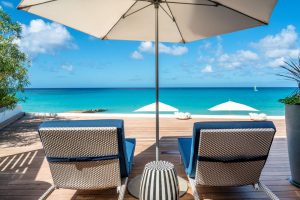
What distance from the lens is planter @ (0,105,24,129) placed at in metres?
6.25

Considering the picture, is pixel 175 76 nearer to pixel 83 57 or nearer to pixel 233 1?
pixel 83 57

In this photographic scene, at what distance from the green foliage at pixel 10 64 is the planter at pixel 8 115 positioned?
195mm

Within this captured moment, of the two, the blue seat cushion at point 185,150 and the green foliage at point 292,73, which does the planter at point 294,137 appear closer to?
the green foliage at point 292,73

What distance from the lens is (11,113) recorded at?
6953 mm

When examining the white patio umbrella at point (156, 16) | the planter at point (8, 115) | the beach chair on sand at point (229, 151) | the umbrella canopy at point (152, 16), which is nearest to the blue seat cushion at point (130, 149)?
the white patio umbrella at point (156, 16)

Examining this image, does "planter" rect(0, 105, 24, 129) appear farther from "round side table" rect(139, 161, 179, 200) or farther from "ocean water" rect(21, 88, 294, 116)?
"ocean water" rect(21, 88, 294, 116)

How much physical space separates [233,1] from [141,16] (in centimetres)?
130

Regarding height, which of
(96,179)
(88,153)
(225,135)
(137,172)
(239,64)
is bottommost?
(137,172)

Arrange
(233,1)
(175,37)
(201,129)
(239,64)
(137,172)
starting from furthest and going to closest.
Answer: (239,64)
(175,37)
(137,172)
(233,1)
(201,129)

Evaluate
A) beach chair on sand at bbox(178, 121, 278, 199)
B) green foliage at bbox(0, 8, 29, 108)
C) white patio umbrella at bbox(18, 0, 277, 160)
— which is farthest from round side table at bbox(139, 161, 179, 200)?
green foliage at bbox(0, 8, 29, 108)

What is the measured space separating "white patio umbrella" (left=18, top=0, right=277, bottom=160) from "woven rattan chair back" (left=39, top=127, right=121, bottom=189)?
79 centimetres

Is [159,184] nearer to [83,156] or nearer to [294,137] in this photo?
[83,156]

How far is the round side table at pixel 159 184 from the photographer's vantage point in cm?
185


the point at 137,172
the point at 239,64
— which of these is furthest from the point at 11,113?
the point at 239,64
